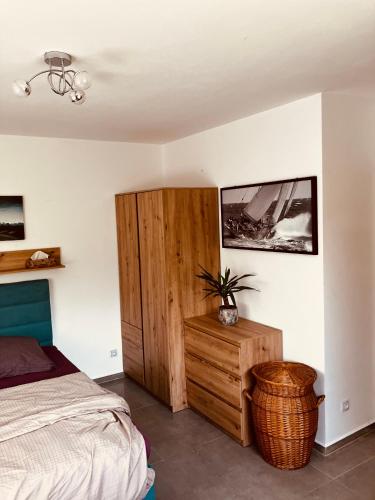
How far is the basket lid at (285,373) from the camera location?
2727 mm

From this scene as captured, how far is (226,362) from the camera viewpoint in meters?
3.09

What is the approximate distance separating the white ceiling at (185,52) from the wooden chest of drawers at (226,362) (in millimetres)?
1683

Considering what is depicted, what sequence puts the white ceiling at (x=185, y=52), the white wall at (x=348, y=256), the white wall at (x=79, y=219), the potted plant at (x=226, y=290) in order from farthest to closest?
the white wall at (x=79, y=219), the potted plant at (x=226, y=290), the white wall at (x=348, y=256), the white ceiling at (x=185, y=52)

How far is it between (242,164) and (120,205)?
1373 millimetres

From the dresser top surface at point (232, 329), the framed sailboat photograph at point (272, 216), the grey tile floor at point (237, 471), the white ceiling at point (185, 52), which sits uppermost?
the white ceiling at point (185, 52)

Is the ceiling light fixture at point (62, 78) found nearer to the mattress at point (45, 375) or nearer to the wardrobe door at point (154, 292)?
the wardrobe door at point (154, 292)

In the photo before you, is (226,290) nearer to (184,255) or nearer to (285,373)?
(184,255)

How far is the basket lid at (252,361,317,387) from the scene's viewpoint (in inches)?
107

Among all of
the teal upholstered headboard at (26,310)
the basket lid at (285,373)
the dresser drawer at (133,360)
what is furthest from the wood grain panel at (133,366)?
the basket lid at (285,373)

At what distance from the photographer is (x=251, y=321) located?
3.41 meters

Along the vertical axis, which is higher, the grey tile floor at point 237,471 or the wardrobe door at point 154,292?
the wardrobe door at point 154,292

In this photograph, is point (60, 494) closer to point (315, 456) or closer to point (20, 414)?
point (20, 414)

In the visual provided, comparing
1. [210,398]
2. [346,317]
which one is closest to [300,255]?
[346,317]

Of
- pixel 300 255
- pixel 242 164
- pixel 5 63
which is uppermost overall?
pixel 5 63
